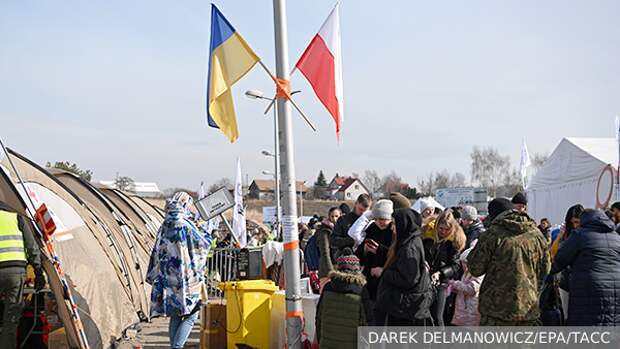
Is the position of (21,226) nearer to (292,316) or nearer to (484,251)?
(292,316)

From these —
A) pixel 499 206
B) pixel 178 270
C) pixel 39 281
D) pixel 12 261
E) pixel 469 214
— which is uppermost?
pixel 499 206

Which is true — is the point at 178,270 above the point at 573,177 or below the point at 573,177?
below

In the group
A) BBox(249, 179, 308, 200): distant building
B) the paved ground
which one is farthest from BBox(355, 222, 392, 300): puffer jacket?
BBox(249, 179, 308, 200): distant building

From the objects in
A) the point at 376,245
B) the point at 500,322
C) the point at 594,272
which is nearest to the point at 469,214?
the point at 376,245

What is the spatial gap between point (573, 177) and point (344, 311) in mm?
18655

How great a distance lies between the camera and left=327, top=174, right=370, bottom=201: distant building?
11545 centimetres

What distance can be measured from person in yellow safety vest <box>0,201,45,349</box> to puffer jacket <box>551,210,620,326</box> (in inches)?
219

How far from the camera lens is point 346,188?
385ft

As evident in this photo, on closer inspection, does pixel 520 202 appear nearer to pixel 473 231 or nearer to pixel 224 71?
pixel 473 231

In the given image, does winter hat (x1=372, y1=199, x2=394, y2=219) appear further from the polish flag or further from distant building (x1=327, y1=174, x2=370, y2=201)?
distant building (x1=327, y1=174, x2=370, y2=201)

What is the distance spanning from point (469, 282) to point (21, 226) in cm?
477

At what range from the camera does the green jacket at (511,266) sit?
18.1 feet

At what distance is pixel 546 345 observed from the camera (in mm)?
5824

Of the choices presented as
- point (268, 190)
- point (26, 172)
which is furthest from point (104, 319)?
point (268, 190)
